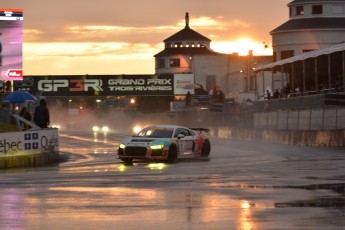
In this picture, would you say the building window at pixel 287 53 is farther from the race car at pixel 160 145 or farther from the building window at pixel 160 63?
the race car at pixel 160 145

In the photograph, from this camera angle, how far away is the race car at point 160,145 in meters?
31.5

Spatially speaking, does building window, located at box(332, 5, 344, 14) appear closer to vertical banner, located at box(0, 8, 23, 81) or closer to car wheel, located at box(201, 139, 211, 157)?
vertical banner, located at box(0, 8, 23, 81)

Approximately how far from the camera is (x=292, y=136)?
4456cm

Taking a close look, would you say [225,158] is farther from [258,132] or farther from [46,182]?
[258,132]

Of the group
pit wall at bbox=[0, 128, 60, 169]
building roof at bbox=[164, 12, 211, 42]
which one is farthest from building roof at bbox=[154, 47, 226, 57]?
pit wall at bbox=[0, 128, 60, 169]

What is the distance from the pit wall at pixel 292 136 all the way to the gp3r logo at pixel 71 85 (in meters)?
61.4

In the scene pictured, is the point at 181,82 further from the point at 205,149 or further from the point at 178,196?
the point at 178,196

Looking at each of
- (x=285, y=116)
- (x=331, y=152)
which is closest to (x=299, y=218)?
(x=331, y=152)

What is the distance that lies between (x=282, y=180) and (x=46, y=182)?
4907 millimetres

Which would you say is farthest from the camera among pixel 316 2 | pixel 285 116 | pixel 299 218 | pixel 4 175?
pixel 316 2

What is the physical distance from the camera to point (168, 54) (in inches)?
6161

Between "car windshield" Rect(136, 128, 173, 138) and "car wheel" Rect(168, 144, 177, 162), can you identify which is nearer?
"car wheel" Rect(168, 144, 177, 162)

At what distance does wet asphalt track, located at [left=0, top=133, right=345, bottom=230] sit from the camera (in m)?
14.3

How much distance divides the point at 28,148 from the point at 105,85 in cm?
8826
